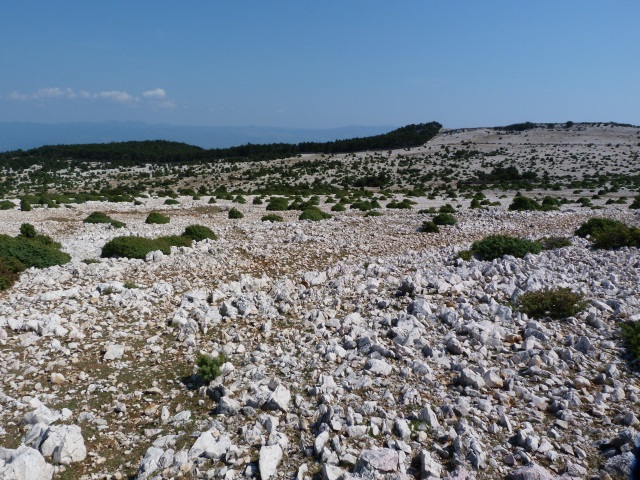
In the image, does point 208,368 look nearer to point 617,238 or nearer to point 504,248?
point 504,248

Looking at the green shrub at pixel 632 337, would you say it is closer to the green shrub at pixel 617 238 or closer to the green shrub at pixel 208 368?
the green shrub at pixel 208 368

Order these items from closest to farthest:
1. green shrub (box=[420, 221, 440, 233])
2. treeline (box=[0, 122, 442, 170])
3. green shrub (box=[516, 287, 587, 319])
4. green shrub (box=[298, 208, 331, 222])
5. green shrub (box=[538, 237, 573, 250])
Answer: green shrub (box=[516, 287, 587, 319])
green shrub (box=[538, 237, 573, 250])
green shrub (box=[420, 221, 440, 233])
green shrub (box=[298, 208, 331, 222])
treeline (box=[0, 122, 442, 170])

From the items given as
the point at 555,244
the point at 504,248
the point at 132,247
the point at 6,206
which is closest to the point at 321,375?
the point at 504,248

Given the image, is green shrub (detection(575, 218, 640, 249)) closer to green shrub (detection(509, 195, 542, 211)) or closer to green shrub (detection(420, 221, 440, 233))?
green shrub (detection(420, 221, 440, 233))

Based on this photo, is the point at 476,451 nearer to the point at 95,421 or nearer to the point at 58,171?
the point at 95,421

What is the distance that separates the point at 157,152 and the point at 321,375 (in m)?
125

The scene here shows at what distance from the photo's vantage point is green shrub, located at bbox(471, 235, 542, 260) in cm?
1296

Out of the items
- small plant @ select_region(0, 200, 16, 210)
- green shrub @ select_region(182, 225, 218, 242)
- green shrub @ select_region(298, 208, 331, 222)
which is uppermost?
green shrub @ select_region(182, 225, 218, 242)

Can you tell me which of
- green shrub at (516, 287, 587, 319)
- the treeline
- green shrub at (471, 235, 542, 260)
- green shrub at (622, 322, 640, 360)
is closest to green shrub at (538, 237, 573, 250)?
green shrub at (471, 235, 542, 260)

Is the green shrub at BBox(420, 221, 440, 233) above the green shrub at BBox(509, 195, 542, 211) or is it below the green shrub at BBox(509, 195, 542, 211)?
above

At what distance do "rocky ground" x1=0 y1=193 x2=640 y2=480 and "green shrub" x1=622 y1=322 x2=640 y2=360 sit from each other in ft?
0.50

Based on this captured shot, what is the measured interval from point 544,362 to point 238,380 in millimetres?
4359

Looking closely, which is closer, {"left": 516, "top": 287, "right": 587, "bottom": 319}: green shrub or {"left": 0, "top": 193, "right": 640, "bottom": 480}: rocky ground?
{"left": 0, "top": 193, "right": 640, "bottom": 480}: rocky ground

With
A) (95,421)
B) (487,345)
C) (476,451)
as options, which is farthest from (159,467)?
(487,345)
